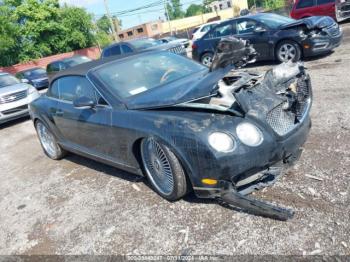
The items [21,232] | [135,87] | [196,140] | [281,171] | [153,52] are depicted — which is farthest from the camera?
[153,52]

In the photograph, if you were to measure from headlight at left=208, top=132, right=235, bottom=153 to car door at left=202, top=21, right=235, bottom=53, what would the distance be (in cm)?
853

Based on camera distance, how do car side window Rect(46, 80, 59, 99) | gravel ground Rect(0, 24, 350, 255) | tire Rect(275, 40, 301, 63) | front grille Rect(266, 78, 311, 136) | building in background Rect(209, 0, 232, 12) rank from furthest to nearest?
building in background Rect(209, 0, 232, 12)
tire Rect(275, 40, 301, 63)
car side window Rect(46, 80, 59, 99)
front grille Rect(266, 78, 311, 136)
gravel ground Rect(0, 24, 350, 255)

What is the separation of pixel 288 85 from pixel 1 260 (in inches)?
132

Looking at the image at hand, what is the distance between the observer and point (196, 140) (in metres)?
3.02

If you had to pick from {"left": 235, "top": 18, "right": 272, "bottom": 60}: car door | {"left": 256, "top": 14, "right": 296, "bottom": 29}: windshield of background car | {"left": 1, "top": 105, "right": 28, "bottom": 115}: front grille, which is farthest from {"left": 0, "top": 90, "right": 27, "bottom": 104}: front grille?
{"left": 256, "top": 14, "right": 296, "bottom": 29}: windshield of background car

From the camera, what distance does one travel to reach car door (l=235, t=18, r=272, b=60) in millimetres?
9703

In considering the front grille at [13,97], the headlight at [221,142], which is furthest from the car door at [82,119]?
the front grille at [13,97]

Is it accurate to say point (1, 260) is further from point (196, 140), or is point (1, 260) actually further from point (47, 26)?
point (47, 26)

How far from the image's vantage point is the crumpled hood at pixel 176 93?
3434mm

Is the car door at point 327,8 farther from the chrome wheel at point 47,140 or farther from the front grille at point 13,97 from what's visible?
the chrome wheel at point 47,140

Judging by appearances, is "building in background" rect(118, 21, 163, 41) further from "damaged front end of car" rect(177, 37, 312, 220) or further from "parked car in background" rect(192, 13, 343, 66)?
"damaged front end of car" rect(177, 37, 312, 220)

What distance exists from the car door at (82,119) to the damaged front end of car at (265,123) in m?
1.23

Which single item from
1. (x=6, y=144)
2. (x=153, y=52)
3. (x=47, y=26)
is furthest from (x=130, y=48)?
(x=47, y=26)

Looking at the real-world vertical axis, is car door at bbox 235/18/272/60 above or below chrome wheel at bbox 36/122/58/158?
above
